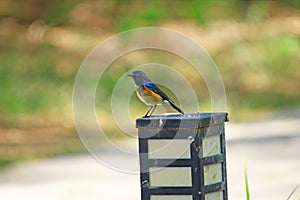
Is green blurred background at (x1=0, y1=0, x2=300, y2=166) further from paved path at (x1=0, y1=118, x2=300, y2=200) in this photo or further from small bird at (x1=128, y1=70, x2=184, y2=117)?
small bird at (x1=128, y1=70, x2=184, y2=117)

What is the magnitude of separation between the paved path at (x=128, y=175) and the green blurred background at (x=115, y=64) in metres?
1.19

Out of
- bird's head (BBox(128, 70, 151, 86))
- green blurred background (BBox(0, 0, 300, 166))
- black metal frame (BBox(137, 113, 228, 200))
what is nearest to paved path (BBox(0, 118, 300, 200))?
green blurred background (BBox(0, 0, 300, 166))

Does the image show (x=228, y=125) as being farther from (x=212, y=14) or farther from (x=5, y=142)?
(x=212, y=14)

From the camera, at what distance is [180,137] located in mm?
4543

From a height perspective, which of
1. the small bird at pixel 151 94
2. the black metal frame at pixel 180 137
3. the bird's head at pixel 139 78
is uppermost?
the bird's head at pixel 139 78

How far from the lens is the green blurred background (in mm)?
13484

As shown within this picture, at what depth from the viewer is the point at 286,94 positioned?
14.9m

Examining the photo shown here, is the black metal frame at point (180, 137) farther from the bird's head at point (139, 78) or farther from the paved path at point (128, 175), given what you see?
the paved path at point (128, 175)

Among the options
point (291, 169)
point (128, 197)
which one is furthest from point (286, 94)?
point (128, 197)

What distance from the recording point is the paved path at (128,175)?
886 centimetres

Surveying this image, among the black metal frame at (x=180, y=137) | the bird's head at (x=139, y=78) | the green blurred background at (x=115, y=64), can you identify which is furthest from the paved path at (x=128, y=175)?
the black metal frame at (x=180, y=137)

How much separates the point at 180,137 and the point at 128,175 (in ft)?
17.7

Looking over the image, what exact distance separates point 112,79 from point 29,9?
3.85m

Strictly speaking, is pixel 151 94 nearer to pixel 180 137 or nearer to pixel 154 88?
pixel 154 88
